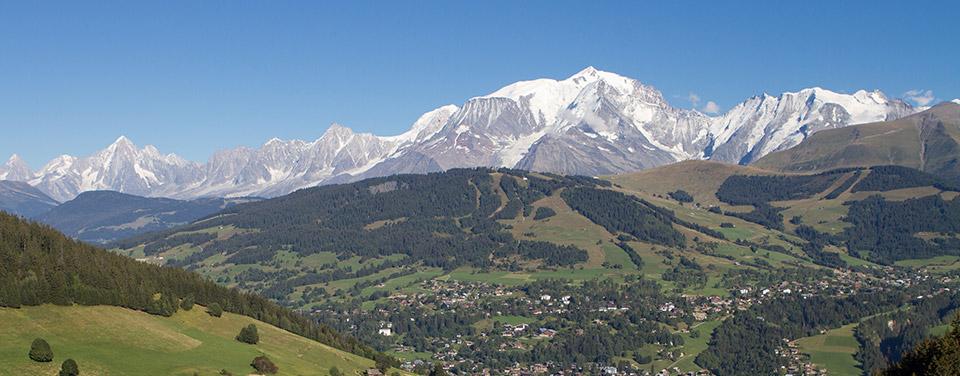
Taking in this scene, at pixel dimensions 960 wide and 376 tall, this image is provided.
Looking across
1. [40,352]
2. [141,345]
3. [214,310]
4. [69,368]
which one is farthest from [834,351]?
[40,352]

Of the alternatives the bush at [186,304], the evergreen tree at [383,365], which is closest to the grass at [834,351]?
the evergreen tree at [383,365]

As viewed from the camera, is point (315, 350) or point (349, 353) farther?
point (349, 353)

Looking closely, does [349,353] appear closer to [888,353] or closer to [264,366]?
[264,366]

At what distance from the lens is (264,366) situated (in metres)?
103

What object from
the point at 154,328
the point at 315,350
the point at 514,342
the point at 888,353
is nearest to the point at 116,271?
the point at 154,328

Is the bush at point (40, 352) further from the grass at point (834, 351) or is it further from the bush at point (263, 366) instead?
the grass at point (834, 351)

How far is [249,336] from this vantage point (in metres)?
117

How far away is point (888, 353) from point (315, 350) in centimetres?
11969

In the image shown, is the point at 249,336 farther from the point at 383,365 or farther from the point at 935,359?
the point at 935,359

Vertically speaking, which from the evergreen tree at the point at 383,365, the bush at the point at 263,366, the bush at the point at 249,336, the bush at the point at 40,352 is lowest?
the evergreen tree at the point at 383,365

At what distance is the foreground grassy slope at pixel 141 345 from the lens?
297 feet

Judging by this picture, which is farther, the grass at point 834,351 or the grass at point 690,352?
the grass at point 690,352

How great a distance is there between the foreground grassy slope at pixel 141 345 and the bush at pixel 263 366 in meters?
0.86

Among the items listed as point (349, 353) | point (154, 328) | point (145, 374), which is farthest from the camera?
point (349, 353)
